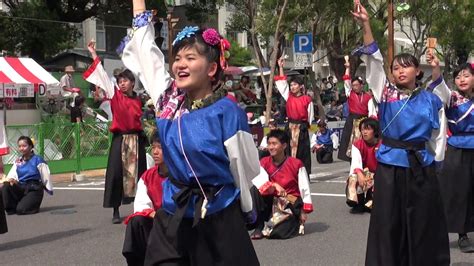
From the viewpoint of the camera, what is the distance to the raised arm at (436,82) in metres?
6.09

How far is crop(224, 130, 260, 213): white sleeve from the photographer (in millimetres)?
3801

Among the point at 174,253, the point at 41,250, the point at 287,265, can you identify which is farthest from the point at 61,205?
the point at 174,253

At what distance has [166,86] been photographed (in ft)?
13.4

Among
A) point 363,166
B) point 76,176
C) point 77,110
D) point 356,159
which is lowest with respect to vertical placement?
point 76,176

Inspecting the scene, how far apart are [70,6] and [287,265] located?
19.8m

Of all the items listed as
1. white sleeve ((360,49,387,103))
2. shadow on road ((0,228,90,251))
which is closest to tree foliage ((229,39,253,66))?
shadow on road ((0,228,90,251))

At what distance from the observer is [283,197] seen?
828 cm

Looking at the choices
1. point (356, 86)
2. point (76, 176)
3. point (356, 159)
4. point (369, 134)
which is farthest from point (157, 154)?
point (76, 176)

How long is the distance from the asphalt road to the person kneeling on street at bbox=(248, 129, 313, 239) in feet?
0.53

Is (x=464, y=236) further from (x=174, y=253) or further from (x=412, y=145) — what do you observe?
(x=174, y=253)

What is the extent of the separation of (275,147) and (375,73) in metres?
2.85

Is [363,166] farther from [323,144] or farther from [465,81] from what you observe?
[323,144]

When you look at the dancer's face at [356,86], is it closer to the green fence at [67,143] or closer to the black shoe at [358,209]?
the black shoe at [358,209]

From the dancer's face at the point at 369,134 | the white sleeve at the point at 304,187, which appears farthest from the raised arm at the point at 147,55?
the dancer's face at the point at 369,134
